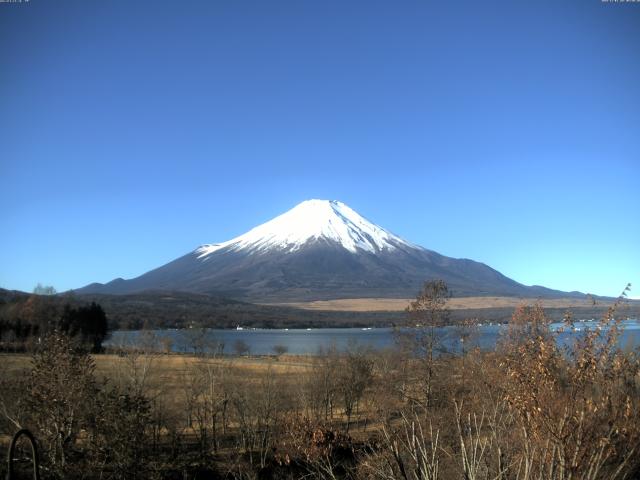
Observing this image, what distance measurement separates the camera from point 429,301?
28.9 meters

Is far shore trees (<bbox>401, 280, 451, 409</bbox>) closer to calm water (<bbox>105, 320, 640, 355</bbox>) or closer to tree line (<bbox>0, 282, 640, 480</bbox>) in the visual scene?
tree line (<bbox>0, 282, 640, 480</bbox>)

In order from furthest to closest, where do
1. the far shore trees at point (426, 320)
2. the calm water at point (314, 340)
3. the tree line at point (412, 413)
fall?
the far shore trees at point (426, 320) → the calm water at point (314, 340) → the tree line at point (412, 413)

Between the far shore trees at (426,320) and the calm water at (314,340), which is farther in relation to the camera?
the far shore trees at (426,320)

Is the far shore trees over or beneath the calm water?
over

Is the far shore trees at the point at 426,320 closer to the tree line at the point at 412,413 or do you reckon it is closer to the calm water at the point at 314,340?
the tree line at the point at 412,413

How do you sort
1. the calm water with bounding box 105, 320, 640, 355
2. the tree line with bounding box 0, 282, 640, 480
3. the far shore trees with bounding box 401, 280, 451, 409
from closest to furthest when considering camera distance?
the tree line with bounding box 0, 282, 640, 480
the calm water with bounding box 105, 320, 640, 355
the far shore trees with bounding box 401, 280, 451, 409

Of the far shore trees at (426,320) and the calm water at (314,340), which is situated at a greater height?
the far shore trees at (426,320)

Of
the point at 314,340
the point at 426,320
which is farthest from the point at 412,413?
the point at 314,340

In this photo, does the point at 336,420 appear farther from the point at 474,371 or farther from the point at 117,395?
the point at 117,395

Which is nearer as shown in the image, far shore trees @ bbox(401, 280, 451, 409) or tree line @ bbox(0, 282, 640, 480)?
tree line @ bbox(0, 282, 640, 480)

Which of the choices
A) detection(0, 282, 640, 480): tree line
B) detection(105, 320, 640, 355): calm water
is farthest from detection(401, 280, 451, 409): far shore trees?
detection(105, 320, 640, 355): calm water

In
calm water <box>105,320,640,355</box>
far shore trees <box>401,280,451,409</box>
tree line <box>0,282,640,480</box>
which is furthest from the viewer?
far shore trees <box>401,280,451,409</box>

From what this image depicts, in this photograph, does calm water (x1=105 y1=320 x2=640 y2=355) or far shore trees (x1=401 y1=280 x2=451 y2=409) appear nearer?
calm water (x1=105 y1=320 x2=640 y2=355)

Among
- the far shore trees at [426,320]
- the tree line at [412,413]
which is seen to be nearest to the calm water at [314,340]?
the tree line at [412,413]
